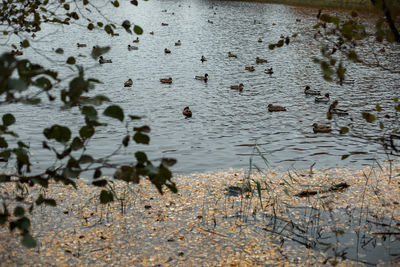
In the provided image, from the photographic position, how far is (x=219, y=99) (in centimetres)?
1778

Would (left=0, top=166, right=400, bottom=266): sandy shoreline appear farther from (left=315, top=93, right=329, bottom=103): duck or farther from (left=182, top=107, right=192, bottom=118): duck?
(left=315, top=93, right=329, bottom=103): duck

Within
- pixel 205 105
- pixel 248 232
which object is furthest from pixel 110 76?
pixel 248 232

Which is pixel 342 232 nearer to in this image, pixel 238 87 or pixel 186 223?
pixel 186 223

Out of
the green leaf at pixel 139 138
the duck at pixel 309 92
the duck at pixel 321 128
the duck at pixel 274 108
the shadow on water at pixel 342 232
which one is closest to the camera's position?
the green leaf at pixel 139 138

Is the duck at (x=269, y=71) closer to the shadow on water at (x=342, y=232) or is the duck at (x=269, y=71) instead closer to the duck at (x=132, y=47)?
the duck at (x=132, y=47)

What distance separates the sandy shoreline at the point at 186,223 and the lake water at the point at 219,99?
165cm

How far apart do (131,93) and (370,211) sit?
39.2ft

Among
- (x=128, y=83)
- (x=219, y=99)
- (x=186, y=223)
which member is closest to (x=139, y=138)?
(x=186, y=223)

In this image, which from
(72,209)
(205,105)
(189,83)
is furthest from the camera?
(189,83)

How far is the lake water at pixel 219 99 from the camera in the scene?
477 inches

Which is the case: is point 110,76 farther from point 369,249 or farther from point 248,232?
point 369,249

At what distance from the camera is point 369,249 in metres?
6.89

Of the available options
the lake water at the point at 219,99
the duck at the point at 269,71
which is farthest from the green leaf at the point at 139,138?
the duck at the point at 269,71

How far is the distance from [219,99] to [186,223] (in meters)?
10.6
